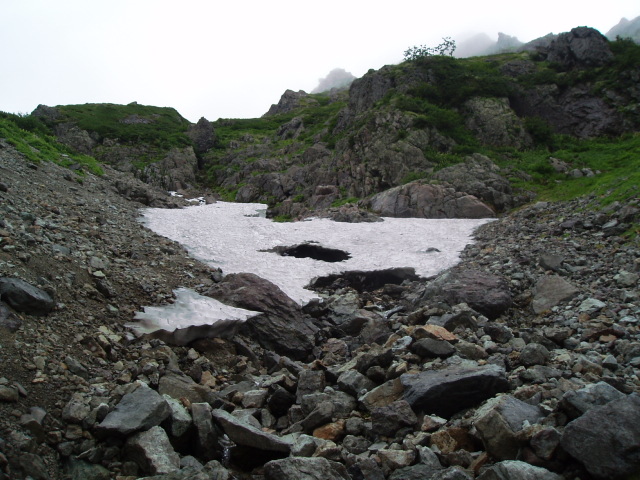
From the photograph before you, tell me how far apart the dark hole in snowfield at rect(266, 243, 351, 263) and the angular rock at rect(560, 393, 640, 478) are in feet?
48.6

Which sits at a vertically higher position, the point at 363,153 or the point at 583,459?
the point at 363,153

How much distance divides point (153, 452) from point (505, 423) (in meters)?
4.25

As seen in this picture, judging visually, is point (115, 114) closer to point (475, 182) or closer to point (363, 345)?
point (475, 182)

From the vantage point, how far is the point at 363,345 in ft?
32.0

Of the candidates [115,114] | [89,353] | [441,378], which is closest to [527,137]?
[441,378]

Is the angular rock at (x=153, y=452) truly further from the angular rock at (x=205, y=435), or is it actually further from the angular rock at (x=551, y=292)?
the angular rock at (x=551, y=292)

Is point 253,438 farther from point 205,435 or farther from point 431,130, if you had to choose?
point 431,130

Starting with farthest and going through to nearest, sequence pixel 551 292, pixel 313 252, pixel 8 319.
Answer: pixel 313 252
pixel 551 292
pixel 8 319

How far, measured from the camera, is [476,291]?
11320mm

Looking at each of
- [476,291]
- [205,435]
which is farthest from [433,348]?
[476,291]

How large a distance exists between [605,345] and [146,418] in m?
7.52

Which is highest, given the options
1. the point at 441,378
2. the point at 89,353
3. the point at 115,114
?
the point at 115,114

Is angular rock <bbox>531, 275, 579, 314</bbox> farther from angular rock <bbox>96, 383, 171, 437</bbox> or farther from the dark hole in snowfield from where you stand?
the dark hole in snowfield

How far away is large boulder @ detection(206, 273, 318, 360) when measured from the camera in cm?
1027
